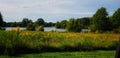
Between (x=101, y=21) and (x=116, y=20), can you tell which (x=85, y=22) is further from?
(x=101, y=21)

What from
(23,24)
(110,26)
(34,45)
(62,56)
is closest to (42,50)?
(34,45)

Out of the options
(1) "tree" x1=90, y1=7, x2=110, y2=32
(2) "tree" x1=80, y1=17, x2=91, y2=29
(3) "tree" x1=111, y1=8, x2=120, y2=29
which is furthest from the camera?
(2) "tree" x1=80, y1=17, x2=91, y2=29

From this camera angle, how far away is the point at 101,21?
59.3 metres

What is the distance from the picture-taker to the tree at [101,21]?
58013 mm

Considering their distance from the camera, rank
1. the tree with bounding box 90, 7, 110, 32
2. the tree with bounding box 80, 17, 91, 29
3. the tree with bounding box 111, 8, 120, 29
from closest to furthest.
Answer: the tree with bounding box 90, 7, 110, 32 < the tree with bounding box 111, 8, 120, 29 < the tree with bounding box 80, 17, 91, 29

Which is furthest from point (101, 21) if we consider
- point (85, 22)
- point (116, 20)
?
point (85, 22)

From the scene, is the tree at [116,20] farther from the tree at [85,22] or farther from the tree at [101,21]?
the tree at [85,22]

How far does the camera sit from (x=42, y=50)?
18609 mm

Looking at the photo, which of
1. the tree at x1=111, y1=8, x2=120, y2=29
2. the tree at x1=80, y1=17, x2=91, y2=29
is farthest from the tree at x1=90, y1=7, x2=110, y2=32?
the tree at x1=80, y1=17, x2=91, y2=29

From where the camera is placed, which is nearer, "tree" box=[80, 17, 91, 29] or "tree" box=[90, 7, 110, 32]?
"tree" box=[90, 7, 110, 32]

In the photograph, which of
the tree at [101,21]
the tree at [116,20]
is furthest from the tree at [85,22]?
the tree at [116,20]

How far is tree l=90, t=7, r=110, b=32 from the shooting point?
5801 cm

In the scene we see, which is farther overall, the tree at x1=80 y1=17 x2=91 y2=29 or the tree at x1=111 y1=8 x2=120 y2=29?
the tree at x1=80 y1=17 x2=91 y2=29

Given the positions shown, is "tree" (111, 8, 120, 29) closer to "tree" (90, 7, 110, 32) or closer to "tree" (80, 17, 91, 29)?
"tree" (90, 7, 110, 32)
